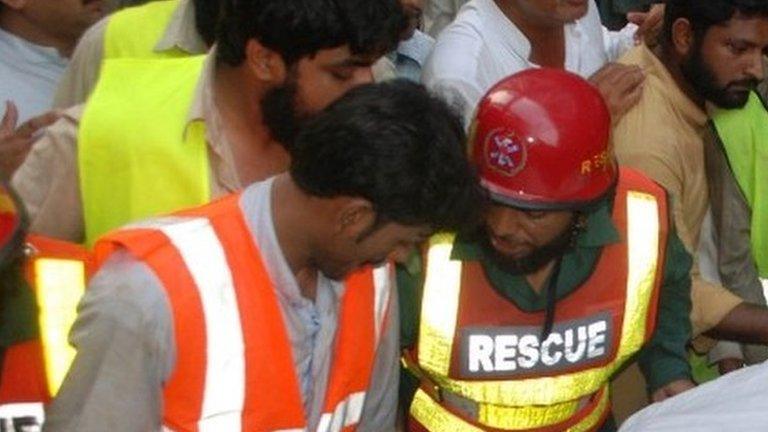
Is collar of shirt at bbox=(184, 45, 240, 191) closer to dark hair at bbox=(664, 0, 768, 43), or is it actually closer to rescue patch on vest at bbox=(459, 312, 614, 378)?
rescue patch on vest at bbox=(459, 312, 614, 378)

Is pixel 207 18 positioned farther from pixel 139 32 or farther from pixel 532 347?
pixel 532 347

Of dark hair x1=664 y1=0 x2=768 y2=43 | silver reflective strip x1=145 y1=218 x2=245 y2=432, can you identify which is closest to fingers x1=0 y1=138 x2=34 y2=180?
silver reflective strip x1=145 y1=218 x2=245 y2=432

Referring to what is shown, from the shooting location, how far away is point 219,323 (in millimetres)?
2750

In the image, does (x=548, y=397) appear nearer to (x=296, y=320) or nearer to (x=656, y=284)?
(x=656, y=284)

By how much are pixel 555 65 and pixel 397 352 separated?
1.35 m

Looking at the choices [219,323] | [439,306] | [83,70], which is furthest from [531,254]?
[83,70]

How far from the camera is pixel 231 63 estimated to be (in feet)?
11.2

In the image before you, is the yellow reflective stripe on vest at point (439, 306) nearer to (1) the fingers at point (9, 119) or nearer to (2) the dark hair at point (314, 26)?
(2) the dark hair at point (314, 26)

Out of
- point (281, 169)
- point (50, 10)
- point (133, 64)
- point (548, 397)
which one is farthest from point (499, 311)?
point (50, 10)

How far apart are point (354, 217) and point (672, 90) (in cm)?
151

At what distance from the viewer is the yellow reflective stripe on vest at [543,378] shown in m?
3.43

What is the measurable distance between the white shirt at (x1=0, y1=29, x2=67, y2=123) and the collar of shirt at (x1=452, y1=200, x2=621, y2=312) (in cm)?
119

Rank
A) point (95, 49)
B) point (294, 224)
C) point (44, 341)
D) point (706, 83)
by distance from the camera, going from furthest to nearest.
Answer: point (706, 83) → point (95, 49) → point (294, 224) → point (44, 341)

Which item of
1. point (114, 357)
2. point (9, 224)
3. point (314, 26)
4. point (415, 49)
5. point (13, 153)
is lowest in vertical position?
point (415, 49)
